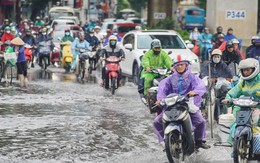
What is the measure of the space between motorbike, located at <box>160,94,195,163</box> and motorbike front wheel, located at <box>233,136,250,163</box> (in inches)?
Result: 36.4

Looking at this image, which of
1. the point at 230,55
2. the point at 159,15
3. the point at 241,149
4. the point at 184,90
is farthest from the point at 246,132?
the point at 159,15

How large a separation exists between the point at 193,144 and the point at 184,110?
0.52m

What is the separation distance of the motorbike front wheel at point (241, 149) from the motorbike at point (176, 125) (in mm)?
926

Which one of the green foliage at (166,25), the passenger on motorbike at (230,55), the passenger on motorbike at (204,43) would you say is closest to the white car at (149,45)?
the passenger on motorbike at (230,55)

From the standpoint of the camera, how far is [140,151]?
13.1 m

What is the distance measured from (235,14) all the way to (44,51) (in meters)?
10.8

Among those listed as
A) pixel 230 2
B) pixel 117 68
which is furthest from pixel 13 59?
pixel 230 2

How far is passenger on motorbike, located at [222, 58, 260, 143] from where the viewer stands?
36.9ft

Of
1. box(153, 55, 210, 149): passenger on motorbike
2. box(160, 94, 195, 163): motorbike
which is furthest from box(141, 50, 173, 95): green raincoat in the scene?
box(160, 94, 195, 163): motorbike

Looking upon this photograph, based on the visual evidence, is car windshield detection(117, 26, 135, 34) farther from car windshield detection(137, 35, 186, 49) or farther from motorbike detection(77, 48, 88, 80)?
car windshield detection(137, 35, 186, 49)

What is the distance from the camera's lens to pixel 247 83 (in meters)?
11.5

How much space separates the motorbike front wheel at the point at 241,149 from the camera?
10828mm

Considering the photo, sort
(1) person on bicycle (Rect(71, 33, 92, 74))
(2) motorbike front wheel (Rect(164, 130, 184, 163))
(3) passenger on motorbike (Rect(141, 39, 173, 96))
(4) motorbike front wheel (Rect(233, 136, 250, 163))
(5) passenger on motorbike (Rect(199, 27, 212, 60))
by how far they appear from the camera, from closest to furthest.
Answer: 1. (4) motorbike front wheel (Rect(233, 136, 250, 163))
2. (2) motorbike front wheel (Rect(164, 130, 184, 163))
3. (3) passenger on motorbike (Rect(141, 39, 173, 96))
4. (1) person on bicycle (Rect(71, 33, 92, 74))
5. (5) passenger on motorbike (Rect(199, 27, 212, 60))

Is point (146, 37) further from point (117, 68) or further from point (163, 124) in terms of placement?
point (163, 124)
